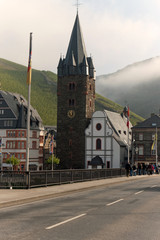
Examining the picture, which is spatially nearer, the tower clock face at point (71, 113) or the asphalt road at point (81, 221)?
the asphalt road at point (81, 221)

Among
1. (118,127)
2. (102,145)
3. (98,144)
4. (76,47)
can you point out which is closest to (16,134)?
(98,144)

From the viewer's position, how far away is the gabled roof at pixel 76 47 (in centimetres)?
9638

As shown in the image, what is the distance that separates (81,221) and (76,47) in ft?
284

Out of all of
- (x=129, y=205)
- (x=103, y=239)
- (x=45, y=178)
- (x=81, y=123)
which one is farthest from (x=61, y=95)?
(x=103, y=239)

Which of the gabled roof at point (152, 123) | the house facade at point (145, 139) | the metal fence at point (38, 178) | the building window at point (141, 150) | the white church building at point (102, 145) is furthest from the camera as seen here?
the gabled roof at point (152, 123)

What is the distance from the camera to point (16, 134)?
303 feet

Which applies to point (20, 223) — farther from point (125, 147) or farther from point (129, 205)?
point (125, 147)

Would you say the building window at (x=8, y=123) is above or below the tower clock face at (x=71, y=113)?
below

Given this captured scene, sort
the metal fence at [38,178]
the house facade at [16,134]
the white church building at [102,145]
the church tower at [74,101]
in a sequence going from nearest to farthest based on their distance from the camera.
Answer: the metal fence at [38,178] < the white church building at [102,145] < the house facade at [16,134] < the church tower at [74,101]

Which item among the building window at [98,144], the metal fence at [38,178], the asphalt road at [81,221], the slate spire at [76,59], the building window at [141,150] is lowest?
the asphalt road at [81,221]

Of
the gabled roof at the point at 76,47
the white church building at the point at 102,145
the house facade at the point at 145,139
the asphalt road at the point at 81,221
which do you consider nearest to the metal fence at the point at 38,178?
the asphalt road at the point at 81,221

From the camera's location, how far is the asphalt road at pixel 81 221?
1009 cm

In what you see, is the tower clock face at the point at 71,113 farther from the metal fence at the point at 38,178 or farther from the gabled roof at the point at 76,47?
the metal fence at the point at 38,178

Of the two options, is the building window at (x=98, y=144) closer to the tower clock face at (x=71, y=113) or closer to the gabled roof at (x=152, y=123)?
the tower clock face at (x=71, y=113)
